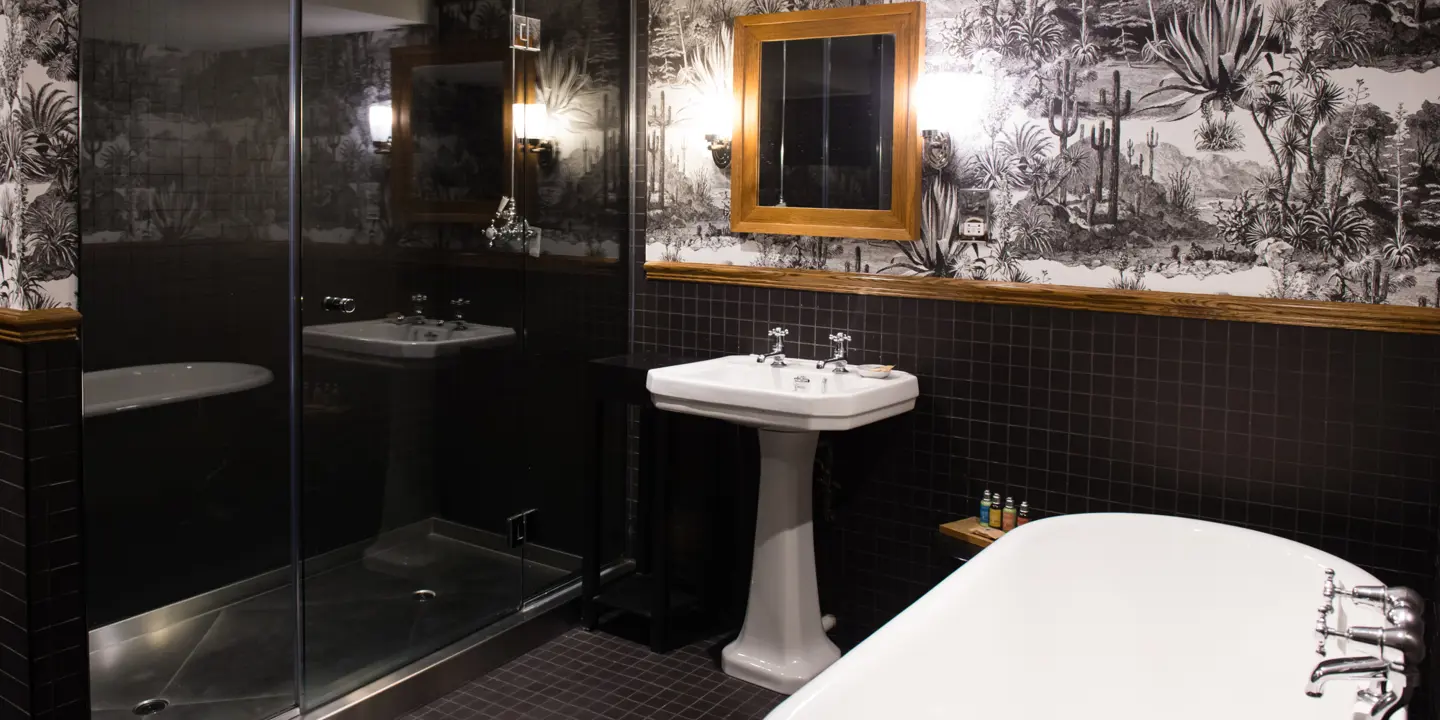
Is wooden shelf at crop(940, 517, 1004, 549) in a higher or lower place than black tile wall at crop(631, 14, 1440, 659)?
lower

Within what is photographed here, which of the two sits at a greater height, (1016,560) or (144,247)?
(144,247)

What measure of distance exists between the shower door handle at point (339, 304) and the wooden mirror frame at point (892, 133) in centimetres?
142

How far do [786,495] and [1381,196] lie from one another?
1866 mm

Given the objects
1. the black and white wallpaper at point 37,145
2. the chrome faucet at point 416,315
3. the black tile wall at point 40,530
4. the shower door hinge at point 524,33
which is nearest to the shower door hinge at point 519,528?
the chrome faucet at point 416,315

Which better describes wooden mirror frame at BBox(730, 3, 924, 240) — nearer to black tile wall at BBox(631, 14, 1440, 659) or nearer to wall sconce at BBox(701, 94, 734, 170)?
wall sconce at BBox(701, 94, 734, 170)

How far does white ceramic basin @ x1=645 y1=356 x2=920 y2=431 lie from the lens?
10.9 feet

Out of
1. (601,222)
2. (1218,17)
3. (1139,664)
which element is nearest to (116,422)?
(601,222)

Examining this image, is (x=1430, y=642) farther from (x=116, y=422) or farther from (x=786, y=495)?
(x=116, y=422)

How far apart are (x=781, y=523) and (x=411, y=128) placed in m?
1.66

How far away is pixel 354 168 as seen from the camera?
10.7ft

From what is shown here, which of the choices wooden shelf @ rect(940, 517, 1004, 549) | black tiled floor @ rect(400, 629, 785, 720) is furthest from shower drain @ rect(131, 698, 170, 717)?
wooden shelf @ rect(940, 517, 1004, 549)

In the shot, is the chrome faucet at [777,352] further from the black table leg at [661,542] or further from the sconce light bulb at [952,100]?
the sconce light bulb at [952,100]

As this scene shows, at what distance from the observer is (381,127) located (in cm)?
332

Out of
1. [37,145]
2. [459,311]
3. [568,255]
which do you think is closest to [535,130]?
[568,255]
